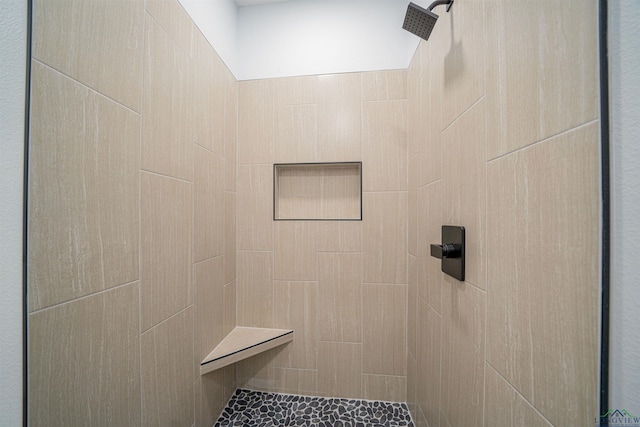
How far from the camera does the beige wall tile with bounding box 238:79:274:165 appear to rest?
1576 mm

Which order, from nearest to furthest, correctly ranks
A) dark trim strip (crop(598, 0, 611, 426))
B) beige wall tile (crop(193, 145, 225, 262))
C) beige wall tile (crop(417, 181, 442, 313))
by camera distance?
dark trim strip (crop(598, 0, 611, 426)), beige wall tile (crop(417, 181, 442, 313)), beige wall tile (crop(193, 145, 225, 262))

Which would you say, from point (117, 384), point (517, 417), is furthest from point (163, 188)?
point (517, 417)

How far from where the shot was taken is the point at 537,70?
0.50 metres

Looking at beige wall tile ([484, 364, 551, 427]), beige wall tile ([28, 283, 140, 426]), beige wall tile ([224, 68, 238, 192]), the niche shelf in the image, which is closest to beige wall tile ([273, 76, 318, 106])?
beige wall tile ([224, 68, 238, 192])

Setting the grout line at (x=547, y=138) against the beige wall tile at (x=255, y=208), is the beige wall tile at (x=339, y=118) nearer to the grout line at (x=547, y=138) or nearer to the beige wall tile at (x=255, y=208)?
the beige wall tile at (x=255, y=208)

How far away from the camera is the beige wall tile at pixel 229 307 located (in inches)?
57.4

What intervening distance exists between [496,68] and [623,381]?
2.19 feet

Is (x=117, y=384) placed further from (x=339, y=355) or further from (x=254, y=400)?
(x=339, y=355)

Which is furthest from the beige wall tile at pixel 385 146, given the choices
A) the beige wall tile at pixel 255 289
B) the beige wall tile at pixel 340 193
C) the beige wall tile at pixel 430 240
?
the beige wall tile at pixel 255 289

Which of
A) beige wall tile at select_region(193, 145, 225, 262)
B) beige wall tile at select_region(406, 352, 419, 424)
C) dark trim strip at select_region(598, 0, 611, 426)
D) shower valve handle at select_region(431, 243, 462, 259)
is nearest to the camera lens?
dark trim strip at select_region(598, 0, 611, 426)

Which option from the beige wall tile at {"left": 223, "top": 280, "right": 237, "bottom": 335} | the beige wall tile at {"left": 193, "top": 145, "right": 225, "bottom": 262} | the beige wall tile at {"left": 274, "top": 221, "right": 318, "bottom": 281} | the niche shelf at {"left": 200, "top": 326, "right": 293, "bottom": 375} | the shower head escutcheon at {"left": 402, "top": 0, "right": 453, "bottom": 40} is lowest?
the niche shelf at {"left": 200, "top": 326, "right": 293, "bottom": 375}

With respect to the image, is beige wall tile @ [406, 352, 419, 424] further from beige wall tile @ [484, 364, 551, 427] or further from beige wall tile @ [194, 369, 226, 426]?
beige wall tile @ [194, 369, 226, 426]

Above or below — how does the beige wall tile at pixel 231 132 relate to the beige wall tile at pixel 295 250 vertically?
above

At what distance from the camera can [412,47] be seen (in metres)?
1.39
